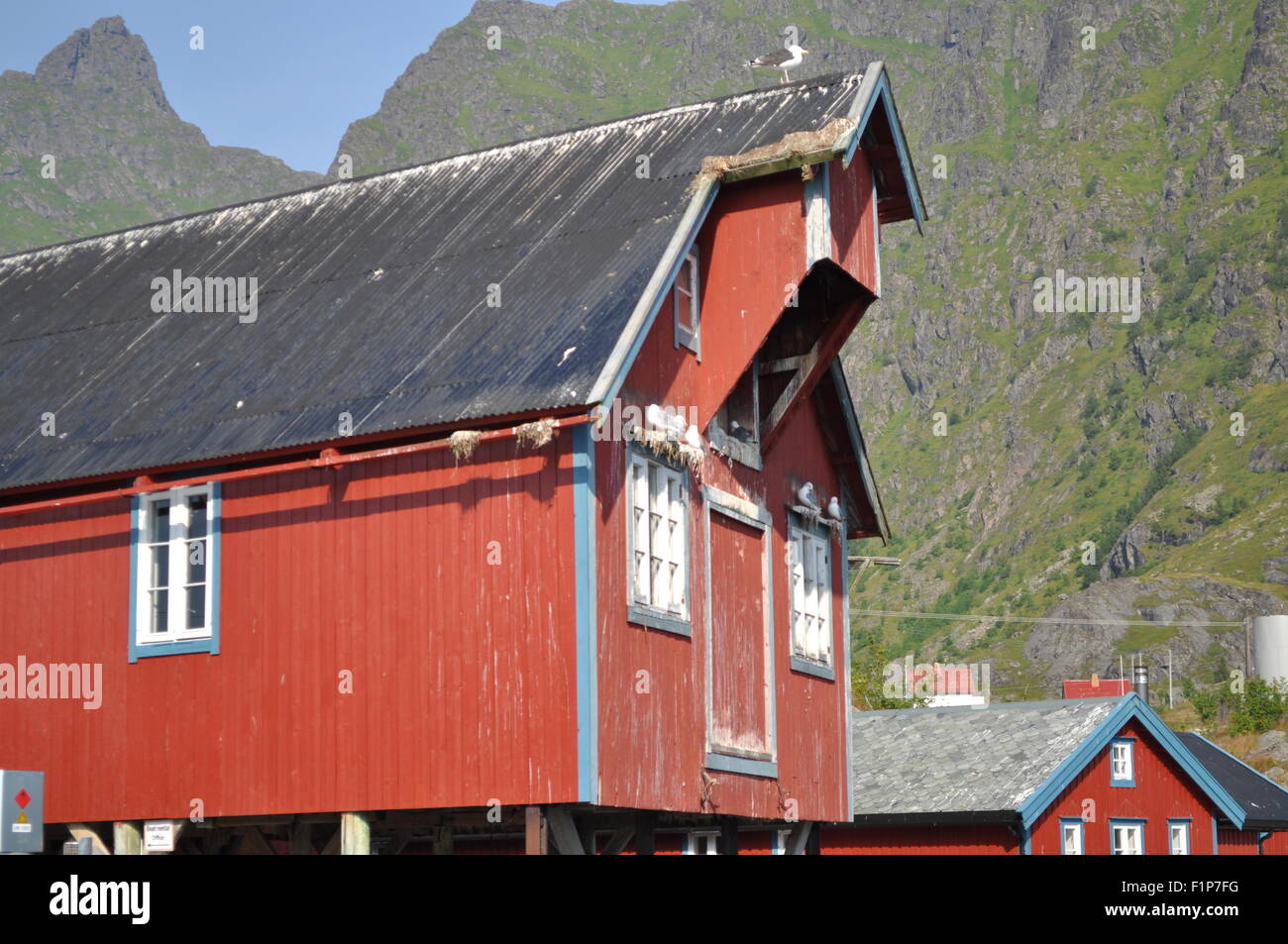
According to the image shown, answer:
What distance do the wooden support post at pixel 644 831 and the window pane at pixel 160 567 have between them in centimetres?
574

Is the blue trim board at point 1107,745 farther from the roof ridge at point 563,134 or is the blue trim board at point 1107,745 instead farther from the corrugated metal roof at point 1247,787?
the roof ridge at point 563,134

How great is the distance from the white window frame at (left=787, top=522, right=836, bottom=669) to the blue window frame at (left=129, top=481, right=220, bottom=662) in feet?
24.9

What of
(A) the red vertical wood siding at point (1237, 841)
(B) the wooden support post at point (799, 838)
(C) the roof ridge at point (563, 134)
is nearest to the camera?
(C) the roof ridge at point (563, 134)

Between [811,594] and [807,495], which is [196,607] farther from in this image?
[811,594]

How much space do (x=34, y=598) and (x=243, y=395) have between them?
10.9ft

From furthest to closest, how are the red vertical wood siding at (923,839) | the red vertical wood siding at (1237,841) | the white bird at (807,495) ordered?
the red vertical wood siding at (1237,841) → the red vertical wood siding at (923,839) → the white bird at (807,495)

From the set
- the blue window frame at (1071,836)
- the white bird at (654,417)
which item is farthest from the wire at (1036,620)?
the white bird at (654,417)

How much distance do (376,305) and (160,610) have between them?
4.26m

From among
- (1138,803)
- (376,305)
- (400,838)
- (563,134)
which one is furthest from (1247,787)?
(376,305)

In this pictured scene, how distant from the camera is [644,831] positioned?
65.5ft

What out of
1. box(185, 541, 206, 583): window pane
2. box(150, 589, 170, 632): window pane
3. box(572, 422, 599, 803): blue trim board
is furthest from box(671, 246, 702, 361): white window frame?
box(150, 589, 170, 632): window pane

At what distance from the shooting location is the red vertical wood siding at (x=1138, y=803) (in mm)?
33031
